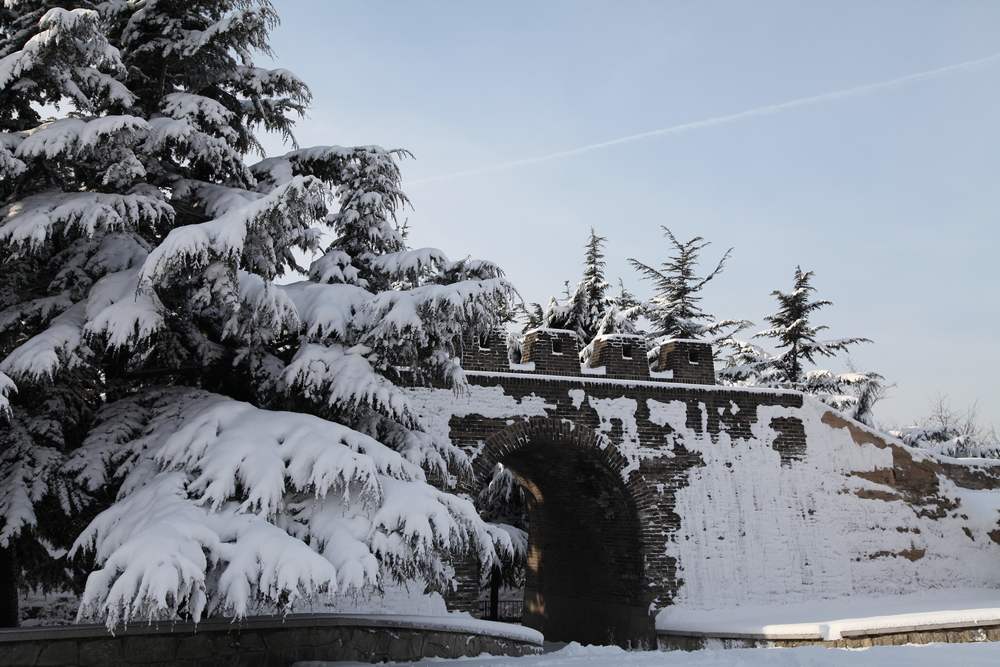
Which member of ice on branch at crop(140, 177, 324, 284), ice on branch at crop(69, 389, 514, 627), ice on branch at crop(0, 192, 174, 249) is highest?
ice on branch at crop(0, 192, 174, 249)

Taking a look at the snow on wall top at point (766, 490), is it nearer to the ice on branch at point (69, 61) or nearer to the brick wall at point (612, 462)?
the brick wall at point (612, 462)

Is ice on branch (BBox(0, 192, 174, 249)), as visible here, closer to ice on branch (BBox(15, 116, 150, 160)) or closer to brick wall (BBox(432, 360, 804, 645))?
ice on branch (BBox(15, 116, 150, 160))

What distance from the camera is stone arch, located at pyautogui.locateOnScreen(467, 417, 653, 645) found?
1258 cm

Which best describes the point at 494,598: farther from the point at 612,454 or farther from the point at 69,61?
the point at 69,61

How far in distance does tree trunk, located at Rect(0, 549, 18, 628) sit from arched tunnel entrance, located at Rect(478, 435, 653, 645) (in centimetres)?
657

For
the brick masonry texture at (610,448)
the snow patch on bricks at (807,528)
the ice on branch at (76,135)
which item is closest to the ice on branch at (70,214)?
the ice on branch at (76,135)

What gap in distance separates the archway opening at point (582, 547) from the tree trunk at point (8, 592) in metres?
7.29

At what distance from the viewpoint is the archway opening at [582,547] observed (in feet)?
42.7

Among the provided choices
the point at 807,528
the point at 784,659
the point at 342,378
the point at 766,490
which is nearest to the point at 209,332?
the point at 342,378

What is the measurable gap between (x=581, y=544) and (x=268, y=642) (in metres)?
8.68

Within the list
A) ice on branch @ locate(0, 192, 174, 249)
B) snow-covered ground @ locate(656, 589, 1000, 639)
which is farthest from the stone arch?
ice on branch @ locate(0, 192, 174, 249)

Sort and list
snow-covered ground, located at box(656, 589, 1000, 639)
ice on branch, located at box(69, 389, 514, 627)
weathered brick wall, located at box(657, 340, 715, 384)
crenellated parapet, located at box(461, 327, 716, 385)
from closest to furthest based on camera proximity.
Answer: ice on branch, located at box(69, 389, 514, 627), snow-covered ground, located at box(656, 589, 1000, 639), crenellated parapet, located at box(461, 327, 716, 385), weathered brick wall, located at box(657, 340, 715, 384)

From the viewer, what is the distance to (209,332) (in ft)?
24.3

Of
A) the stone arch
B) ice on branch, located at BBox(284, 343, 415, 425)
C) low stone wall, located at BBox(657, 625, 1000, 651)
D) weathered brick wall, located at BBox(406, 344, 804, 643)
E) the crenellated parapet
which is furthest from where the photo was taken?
the stone arch
